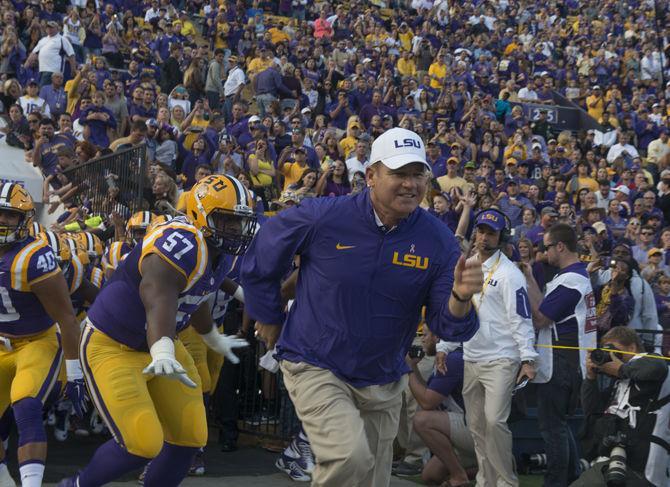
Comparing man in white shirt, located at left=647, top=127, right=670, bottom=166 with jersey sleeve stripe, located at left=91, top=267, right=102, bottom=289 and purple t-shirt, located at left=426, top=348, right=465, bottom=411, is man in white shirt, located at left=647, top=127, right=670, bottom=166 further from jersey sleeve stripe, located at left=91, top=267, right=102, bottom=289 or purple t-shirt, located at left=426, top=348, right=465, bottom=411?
jersey sleeve stripe, located at left=91, top=267, right=102, bottom=289

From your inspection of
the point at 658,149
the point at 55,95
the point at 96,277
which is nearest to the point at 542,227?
the point at 96,277

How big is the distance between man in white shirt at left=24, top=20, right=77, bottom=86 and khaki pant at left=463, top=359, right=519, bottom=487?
32.4ft

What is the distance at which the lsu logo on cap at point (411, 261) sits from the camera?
14.4ft

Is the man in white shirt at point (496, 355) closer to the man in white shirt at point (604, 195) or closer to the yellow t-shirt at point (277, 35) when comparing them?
the man in white shirt at point (604, 195)

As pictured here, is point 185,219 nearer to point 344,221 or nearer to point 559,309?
point 344,221

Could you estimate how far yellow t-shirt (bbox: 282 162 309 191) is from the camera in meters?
13.4

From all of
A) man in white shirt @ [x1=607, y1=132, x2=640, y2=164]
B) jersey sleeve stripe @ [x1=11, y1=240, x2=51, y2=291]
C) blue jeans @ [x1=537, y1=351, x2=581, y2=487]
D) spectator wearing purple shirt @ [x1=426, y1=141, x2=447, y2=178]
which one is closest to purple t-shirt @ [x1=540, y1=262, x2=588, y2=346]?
blue jeans @ [x1=537, y1=351, x2=581, y2=487]

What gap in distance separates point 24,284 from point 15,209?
446 millimetres

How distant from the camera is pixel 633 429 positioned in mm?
5828

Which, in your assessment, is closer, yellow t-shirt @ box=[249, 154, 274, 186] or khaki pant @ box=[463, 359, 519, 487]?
khaki pant @ box=[463, 359, 519, 487]

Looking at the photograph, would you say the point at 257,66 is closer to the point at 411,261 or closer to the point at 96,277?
the point at 96,277

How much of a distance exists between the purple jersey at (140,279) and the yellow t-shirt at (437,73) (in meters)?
16.0

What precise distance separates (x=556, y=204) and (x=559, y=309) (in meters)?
7.37

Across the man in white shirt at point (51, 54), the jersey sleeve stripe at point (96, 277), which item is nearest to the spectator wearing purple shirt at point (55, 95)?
the man in white shirt at point (51, 54)
